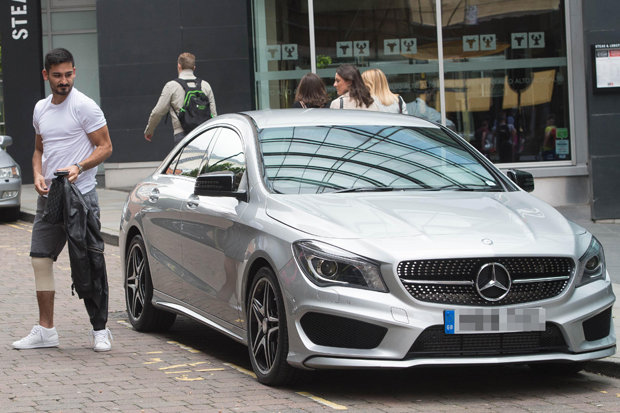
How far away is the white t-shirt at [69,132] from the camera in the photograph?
7.62 meters

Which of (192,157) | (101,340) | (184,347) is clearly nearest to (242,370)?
(184,347)

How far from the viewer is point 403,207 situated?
6.33 m

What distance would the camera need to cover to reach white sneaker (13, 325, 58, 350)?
7688 millimetres

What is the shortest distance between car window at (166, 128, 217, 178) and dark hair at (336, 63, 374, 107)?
2336 millimetres

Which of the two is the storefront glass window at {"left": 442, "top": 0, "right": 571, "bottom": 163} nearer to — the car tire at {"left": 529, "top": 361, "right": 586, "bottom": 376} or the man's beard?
the man's beard

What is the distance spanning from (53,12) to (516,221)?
20.3 meters

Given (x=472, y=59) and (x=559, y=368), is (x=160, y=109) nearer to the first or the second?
(x=472, y=59)

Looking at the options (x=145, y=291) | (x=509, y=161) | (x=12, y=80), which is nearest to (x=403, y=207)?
(x=145, y=291)

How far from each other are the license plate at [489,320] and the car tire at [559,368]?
69cm

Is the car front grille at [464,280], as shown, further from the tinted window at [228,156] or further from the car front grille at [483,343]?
the tinted window at [228,156]

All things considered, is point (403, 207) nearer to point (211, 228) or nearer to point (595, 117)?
point (211, 228)

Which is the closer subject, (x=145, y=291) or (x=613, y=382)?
(x=613, y=382)

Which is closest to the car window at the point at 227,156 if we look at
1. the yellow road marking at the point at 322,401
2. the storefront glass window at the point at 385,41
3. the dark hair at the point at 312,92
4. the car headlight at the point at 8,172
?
the yellow road marking at the point at 322,401

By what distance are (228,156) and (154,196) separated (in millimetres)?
1033
